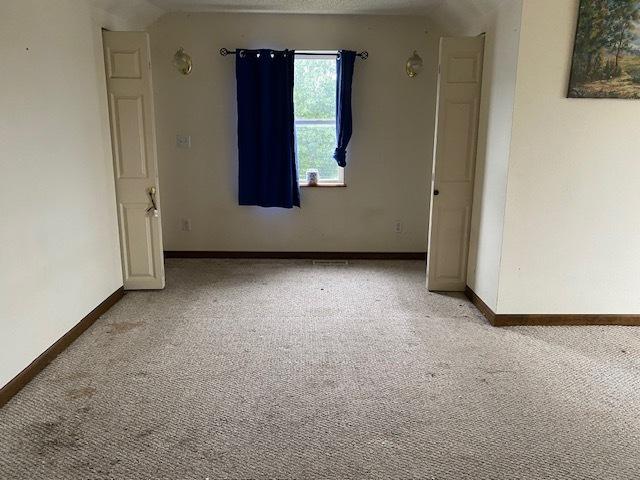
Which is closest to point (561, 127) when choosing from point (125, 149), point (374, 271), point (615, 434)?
point (615, 434)

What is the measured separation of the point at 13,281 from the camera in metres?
2.42

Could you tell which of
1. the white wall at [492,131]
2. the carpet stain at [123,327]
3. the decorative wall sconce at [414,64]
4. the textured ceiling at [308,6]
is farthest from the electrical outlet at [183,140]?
the white wall at [492,131]

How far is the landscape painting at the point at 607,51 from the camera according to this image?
279cm

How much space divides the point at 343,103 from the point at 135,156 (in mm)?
1978

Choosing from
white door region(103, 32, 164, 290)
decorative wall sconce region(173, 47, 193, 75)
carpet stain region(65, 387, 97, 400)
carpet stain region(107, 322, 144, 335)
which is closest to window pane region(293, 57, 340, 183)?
decorative wall sconce region(173, 47, 193, 75)

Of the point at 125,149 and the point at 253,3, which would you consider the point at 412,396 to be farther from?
the point at 253,3

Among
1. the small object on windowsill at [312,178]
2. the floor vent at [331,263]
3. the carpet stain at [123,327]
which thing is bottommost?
the carpet stain at [123,327]

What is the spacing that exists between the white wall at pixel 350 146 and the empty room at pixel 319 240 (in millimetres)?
22

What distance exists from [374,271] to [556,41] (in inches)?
97.5

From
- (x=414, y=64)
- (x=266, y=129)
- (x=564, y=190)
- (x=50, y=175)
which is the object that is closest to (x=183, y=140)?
(x=266, y=129)

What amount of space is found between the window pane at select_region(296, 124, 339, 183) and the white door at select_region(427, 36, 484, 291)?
53.1 inches

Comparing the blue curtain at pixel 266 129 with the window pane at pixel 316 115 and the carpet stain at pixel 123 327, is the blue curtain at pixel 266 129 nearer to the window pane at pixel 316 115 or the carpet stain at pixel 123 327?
the window pane at pixel 316 115

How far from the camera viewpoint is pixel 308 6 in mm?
4172

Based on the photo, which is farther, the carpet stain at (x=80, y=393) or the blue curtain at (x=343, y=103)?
the blue curtain at (x=343, y=103)
